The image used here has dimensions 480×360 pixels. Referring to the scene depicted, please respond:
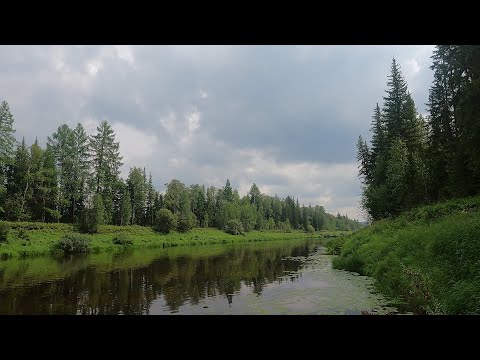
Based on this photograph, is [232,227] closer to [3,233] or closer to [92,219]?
[92,219]

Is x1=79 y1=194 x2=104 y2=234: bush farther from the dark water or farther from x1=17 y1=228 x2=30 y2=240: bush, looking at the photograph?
the dark water

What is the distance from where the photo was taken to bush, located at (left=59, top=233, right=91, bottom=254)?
3938cm

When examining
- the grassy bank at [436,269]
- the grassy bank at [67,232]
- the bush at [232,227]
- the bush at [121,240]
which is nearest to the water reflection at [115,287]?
the grassy bank at [436,269]

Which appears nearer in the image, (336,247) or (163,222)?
(336,247)

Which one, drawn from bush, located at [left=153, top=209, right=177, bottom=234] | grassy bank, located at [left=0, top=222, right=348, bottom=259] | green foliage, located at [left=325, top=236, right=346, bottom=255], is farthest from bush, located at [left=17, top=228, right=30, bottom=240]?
green foliage, located at [left=325, top=236, right=346, bottom=255]

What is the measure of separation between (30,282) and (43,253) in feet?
66.7

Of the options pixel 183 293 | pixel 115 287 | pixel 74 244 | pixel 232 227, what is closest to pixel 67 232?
pixel 74 244

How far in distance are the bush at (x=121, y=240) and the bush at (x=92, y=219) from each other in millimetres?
4227

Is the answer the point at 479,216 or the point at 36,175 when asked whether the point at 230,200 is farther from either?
the point at 479,216

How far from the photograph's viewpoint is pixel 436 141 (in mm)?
32312

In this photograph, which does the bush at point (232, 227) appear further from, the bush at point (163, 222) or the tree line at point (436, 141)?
the tree line at point (436, 141)

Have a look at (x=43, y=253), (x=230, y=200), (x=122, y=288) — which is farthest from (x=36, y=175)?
(x=230, y=200)

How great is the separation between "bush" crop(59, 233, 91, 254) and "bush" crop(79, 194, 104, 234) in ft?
30.7

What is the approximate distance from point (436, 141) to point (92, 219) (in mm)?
48699
